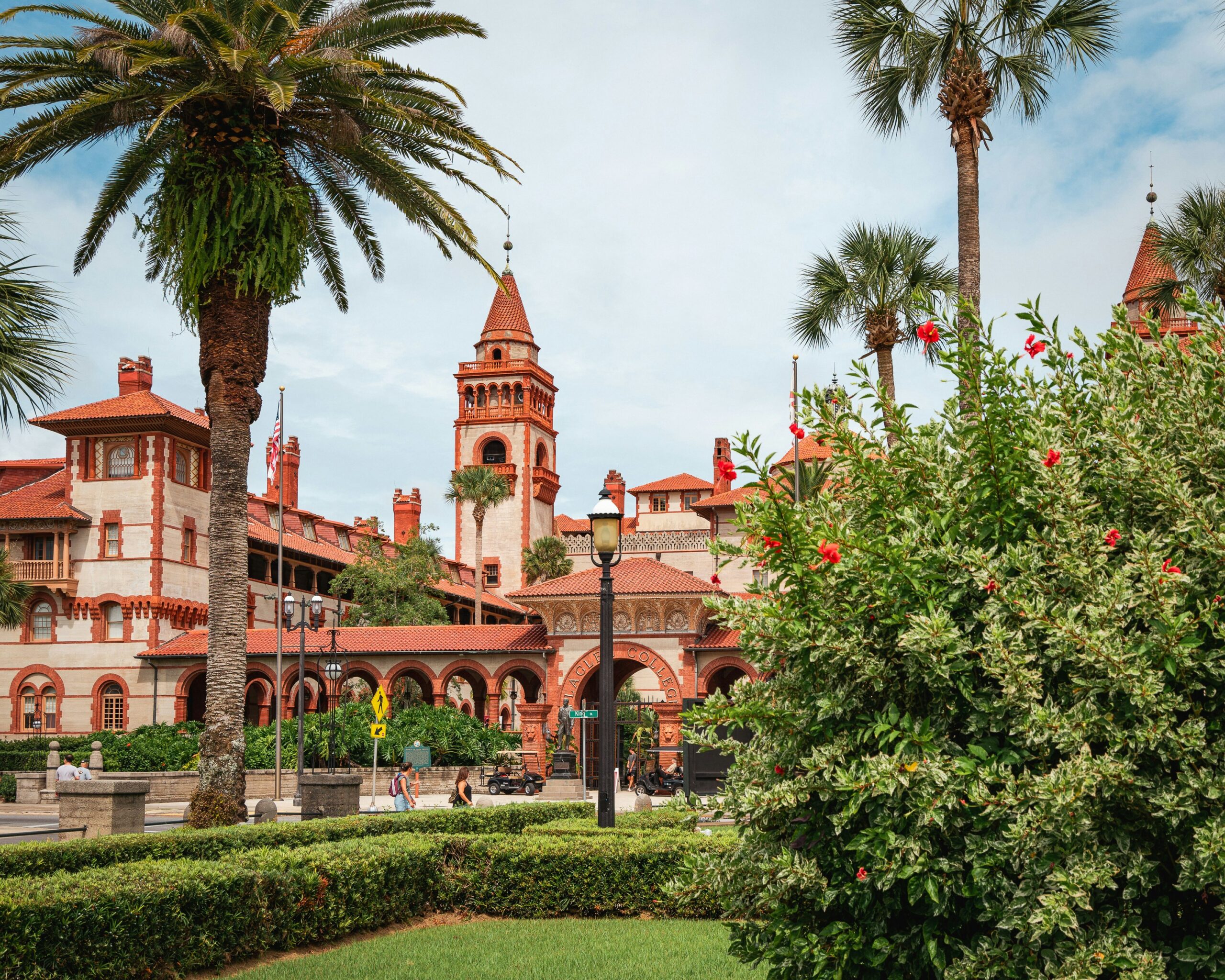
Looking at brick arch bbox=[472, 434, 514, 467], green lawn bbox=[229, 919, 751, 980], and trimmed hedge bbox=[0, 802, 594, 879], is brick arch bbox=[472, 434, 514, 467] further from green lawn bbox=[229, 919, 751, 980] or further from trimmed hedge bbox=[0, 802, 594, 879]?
green lawn bbox=[229, 919, 751, 980]

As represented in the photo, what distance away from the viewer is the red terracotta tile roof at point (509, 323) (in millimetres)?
77625

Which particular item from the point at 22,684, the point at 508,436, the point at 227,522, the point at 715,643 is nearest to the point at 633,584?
the point at 715,643

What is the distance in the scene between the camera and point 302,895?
1015 cm

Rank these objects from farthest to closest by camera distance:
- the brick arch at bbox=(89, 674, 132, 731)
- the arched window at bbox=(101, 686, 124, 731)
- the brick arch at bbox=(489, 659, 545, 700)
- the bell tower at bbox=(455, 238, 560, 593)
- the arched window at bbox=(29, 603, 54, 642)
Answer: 1. the bell tower at bbox=(455, 238, 560, 593)
2. the arched window at bbox=(29, 603, 54, 642)
3. the arched window at bbox=(101, 686, 124, 731)
4. the brick arch at bbox=(89, 674, 132, 731)
5. the brick arch at bbox=(489, 659, 545, 700)

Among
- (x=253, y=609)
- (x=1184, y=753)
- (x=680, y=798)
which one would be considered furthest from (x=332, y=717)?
(x=1184, y=753)

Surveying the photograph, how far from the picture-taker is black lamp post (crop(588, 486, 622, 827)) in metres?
12.7

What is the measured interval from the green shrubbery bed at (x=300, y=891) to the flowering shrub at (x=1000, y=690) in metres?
1.07

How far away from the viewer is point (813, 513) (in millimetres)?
4941

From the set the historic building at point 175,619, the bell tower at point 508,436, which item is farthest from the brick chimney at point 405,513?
the historic building at point 175,619

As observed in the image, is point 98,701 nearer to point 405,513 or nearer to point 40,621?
point 40,621

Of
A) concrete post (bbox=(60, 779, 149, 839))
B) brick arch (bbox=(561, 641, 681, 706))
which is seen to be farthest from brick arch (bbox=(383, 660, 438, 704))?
concrete post (bbox=(60, 779, 149, 839))

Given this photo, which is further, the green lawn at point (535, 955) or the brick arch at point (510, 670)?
the brick arch at point (510, 670)

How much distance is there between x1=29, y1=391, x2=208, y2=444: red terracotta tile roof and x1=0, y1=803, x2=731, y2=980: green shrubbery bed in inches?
1315

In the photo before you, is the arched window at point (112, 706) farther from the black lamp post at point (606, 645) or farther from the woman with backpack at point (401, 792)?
the black lamp post at point (606, 645)
